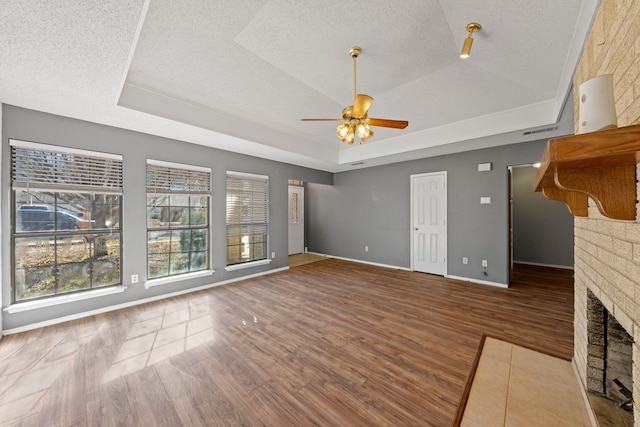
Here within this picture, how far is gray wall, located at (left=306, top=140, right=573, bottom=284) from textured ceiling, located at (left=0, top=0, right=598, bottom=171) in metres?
0.71

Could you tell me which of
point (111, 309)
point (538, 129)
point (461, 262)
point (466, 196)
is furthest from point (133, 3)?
point (461, 262)

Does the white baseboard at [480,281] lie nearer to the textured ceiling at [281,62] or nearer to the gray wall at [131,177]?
the textured ceiling at [281,62]

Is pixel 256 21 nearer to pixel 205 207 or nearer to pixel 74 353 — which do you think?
pixel 205 207

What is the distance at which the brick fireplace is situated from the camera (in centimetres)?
90

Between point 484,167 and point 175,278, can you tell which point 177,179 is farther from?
point 484,167

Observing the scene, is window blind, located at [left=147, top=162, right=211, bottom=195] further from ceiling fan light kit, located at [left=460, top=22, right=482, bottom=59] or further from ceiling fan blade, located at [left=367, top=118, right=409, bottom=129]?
ceiling fan light kit, located at [left=460, top=22, right=482, bottom=59]

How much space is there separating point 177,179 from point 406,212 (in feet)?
14.7

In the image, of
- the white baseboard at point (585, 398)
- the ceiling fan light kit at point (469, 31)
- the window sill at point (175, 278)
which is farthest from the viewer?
the window sill at point (175, 278)

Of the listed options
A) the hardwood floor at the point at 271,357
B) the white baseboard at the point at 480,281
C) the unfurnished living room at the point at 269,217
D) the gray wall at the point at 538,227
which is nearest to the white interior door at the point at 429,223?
the unfurnished living room at the point at 269,217

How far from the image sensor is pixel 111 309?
3184 mm

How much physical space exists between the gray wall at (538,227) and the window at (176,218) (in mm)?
6979

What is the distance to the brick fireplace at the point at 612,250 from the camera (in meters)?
0.90

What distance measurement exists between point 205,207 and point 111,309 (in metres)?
1.86

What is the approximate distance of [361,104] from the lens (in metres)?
2.26
